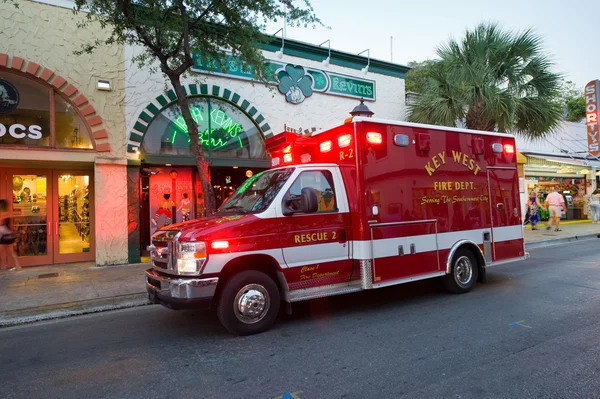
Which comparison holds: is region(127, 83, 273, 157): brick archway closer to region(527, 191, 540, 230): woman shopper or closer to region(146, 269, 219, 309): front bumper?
region(146, 269, 219, 309): front bumper

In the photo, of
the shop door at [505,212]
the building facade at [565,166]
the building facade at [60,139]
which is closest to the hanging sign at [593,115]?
the building facade at [565,166]

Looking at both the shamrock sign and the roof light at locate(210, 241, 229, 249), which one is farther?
the shamrock sign

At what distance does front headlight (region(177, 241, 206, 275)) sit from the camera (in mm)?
4715

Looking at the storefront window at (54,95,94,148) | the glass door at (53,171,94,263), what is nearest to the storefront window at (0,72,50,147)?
the storefront window at (54,95,94,148)

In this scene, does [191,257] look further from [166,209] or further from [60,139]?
[166,209]

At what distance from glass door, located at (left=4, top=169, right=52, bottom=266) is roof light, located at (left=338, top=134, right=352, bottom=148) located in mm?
9018

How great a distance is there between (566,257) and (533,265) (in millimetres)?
1707

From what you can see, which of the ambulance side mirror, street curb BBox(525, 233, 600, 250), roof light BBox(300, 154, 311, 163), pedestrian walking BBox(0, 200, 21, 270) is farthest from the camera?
street curb BBox(525, 233, 600, 250)

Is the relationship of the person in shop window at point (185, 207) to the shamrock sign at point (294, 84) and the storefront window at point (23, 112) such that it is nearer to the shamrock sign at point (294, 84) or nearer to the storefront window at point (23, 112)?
the storefront window at point (23, 112)

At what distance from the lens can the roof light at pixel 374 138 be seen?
19.5 feet

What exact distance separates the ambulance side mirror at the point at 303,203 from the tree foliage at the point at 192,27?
328 centimetres

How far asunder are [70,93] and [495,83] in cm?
1290

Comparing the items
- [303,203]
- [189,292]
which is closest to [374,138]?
[303,203]

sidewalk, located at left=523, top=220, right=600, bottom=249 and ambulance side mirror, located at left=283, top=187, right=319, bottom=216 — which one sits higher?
ambulance side mirror, located at left=283, top=187, right=319, bottom=216
